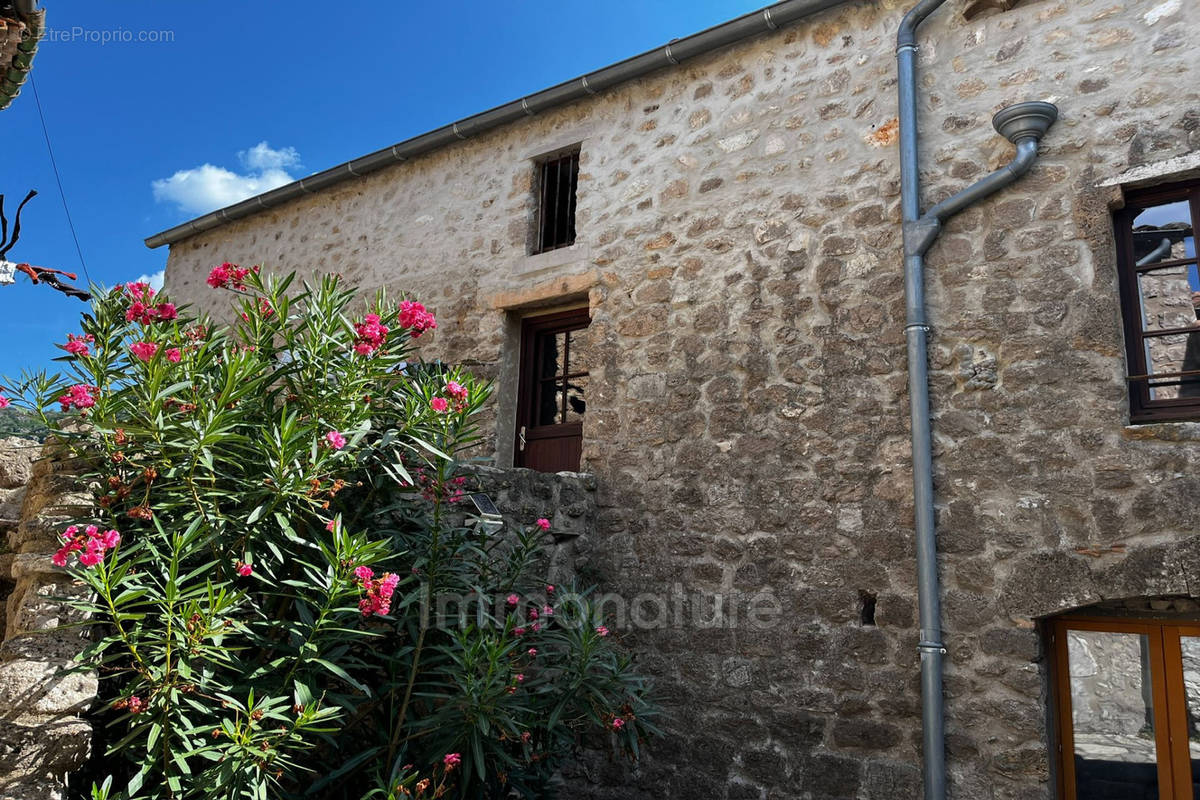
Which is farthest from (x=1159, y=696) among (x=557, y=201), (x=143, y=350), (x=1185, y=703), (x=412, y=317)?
(x=557, y=201)

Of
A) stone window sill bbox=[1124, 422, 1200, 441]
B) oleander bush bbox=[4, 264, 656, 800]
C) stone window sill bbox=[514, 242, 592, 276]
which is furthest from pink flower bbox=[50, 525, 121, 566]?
stone window sill bbox=[1124, 422, 1200, 441]

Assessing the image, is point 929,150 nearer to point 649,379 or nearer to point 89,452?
point 649,379

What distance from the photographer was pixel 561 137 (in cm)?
607

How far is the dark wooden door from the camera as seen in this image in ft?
18.8

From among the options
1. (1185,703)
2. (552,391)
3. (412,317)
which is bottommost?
(1185,703)

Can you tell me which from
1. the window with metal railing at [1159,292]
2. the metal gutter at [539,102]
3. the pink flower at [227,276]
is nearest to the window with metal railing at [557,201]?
the metal gutter at [539,102]

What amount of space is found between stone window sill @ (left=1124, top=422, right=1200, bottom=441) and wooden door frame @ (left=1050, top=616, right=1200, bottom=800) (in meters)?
0.82

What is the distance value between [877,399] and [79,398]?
11.2 ft

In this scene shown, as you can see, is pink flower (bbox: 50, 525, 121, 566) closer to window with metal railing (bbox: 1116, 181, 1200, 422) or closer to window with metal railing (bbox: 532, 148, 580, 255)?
window with metal railing (bbox: 532, 148, 580, 255)

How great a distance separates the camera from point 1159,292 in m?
3.96

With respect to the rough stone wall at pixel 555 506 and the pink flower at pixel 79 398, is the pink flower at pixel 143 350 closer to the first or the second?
the pink flower at pixel 79 398

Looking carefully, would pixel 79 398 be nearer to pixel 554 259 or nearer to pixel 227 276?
pixel 227 276

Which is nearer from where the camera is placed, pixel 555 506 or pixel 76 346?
pixel 76 346

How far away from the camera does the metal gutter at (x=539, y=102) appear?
504cm
